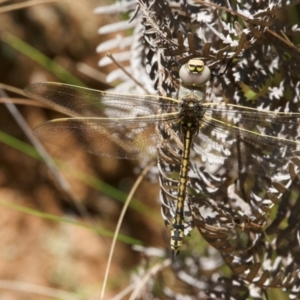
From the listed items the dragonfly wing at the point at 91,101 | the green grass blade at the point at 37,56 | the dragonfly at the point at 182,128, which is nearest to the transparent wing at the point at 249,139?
the dragonfly at the point at 182,128

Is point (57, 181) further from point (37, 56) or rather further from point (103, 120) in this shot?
point (103, 120)

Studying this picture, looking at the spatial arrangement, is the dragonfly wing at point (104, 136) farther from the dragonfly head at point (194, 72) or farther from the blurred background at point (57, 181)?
the blurred background at point (57, 181)

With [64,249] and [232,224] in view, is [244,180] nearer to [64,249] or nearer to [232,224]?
[232,224]

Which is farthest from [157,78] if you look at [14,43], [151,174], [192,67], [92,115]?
[14,43]

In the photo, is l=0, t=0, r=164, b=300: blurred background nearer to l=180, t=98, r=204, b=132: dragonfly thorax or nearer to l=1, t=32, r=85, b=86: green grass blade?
l=1, t=32, r=85, b=86: green grass blade

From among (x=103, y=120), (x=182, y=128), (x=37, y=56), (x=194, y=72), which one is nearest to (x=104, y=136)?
(x=103, y=120)

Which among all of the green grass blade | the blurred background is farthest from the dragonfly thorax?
the blurred background

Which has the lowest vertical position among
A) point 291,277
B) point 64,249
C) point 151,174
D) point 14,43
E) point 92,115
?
point 64,249

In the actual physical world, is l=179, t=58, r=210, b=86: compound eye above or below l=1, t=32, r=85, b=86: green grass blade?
below
